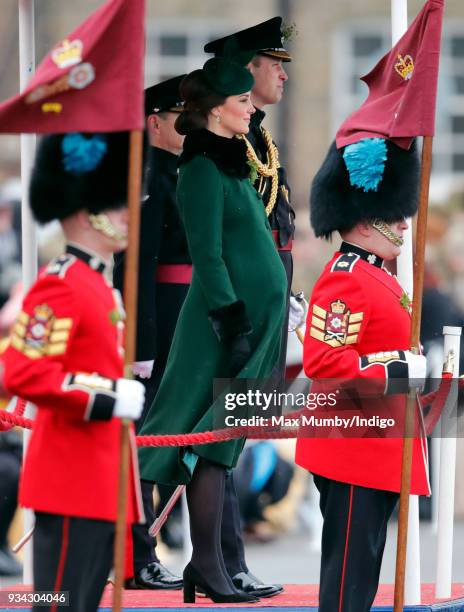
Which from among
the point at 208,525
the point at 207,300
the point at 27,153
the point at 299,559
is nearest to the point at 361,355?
the point at 207,300

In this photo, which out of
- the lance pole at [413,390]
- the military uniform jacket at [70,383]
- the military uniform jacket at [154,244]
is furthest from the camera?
the military uniform jacket at [154,244]

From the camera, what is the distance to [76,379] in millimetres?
4664

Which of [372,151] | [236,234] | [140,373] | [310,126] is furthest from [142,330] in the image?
[310,126]

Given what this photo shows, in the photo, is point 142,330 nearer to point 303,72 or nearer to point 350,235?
point 350,235

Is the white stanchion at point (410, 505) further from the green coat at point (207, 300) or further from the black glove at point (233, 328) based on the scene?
the black glove at point (233, 328)

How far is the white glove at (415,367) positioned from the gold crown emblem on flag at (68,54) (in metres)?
1.38

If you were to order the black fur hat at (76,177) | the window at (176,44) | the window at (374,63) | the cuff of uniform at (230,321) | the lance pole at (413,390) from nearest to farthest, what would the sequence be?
the black fur hat at (76,177) → the lance pole at (413,390) → the cuff of uniform at (230,321) → the window at (176,44) → the window at (374,63)

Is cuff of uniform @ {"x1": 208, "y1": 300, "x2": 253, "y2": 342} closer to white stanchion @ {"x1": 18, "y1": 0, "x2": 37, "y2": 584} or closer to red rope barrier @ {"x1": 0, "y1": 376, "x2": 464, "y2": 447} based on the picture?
red rope barrier @ {"x1": 0, "y1": 376, "x2": 464, "y2": 447}

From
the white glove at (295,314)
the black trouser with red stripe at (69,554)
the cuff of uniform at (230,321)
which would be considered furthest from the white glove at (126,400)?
the white glove at (295,314)

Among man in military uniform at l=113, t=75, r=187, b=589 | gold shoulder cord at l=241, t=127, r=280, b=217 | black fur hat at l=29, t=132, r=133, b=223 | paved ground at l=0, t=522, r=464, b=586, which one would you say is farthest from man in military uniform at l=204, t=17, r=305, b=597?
paved ground at l=0, t=522, r=464, b=586

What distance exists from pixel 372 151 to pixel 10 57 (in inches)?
294

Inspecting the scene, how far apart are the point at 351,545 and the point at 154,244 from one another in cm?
147

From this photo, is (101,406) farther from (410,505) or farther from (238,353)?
(410,505)

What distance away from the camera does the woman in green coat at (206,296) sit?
19.5ft
